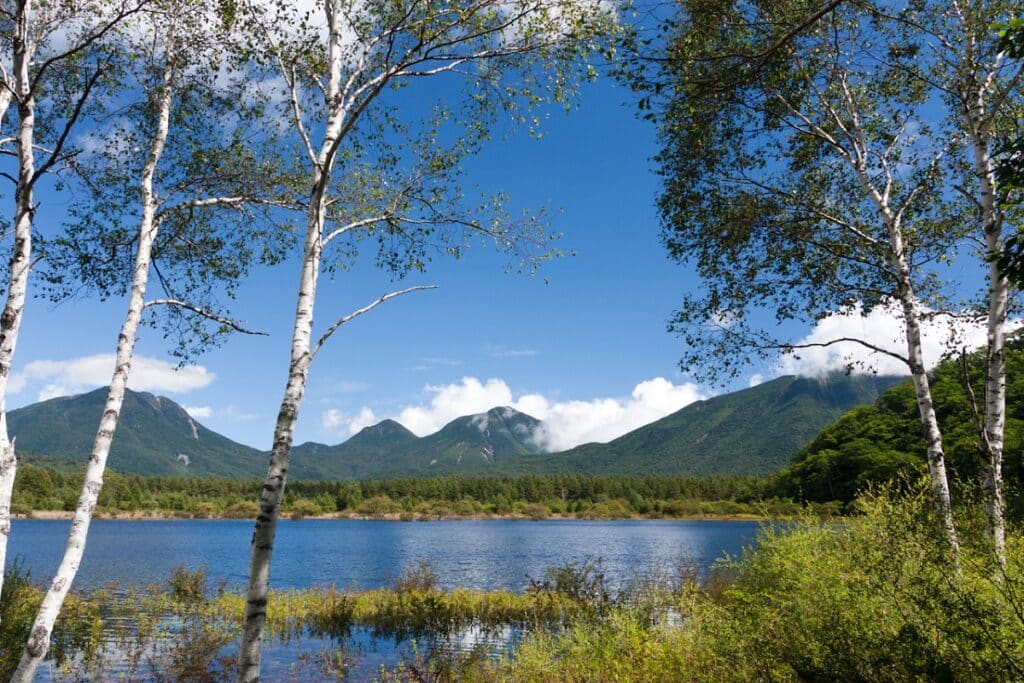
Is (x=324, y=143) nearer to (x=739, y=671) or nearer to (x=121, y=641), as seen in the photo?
(x=739, y=671)

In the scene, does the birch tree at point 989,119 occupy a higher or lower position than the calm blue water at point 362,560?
higher

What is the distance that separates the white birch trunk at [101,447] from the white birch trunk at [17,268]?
85cm

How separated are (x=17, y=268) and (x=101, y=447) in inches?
118

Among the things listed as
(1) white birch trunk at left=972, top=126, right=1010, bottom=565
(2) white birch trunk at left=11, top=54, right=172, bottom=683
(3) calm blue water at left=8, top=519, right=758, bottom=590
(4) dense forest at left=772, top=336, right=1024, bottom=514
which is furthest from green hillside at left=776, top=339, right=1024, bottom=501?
(2) white birch trunk at left=11, top=54, right=172, bottom=683

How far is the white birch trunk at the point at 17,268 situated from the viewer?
8.64m

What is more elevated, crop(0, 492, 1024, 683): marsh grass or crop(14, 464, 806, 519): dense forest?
crop(0, 492, 1024, 683): marsh grass

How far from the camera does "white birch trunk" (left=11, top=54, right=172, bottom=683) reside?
347 inches

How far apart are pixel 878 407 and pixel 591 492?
94.5 meters

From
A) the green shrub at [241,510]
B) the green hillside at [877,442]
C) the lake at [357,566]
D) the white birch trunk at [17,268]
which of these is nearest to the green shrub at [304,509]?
the green shrub at [241,510]

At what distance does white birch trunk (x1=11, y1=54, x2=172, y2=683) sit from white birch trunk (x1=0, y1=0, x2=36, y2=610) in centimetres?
85

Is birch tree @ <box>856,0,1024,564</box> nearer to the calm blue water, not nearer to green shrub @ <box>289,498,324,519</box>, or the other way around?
the calm blue water

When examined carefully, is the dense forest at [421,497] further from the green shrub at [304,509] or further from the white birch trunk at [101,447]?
the white birch trunk at [101,447]

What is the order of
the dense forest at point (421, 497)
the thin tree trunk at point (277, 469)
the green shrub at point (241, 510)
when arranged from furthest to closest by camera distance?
the green shrub at point (241, 510), the dense forest at point (421, 497), the thin tree trunk at point (277, 469)

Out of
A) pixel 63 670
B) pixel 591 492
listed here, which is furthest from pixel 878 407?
pixel 63 670
